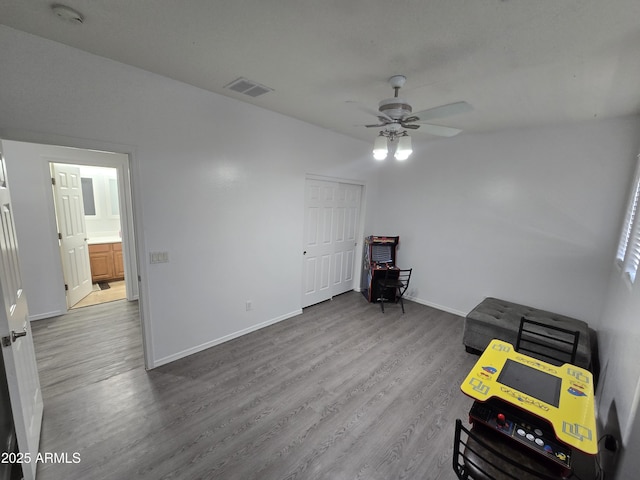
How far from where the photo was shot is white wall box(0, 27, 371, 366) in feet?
6.14

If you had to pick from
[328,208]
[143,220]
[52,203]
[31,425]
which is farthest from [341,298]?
[52,203]

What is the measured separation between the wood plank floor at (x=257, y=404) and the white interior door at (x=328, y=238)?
1008mm

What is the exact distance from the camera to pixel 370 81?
7.24 feet

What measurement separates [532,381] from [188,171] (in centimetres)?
314

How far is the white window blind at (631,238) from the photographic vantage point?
202 cm

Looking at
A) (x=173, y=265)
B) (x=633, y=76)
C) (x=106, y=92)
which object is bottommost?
(x=173, y=265)

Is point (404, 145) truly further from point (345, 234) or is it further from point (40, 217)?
point (40, 217)

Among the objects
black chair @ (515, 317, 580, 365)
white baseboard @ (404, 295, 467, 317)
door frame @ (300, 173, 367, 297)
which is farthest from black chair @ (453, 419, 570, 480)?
door frame @ (300, 173, 367, 297)

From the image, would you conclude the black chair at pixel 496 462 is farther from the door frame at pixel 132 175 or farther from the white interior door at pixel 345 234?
the white interior door at pixel 345 234

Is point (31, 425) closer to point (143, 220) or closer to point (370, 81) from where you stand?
point (143, 220)

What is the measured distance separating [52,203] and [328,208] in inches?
145

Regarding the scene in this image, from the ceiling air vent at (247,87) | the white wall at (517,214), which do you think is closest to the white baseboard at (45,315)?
the ceiling air vent at (247,87)

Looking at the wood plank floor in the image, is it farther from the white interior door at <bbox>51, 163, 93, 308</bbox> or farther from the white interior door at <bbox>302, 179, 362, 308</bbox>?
the white interior door at <bbox>302, 179, 362, 308</bbox>

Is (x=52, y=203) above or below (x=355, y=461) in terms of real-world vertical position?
above
